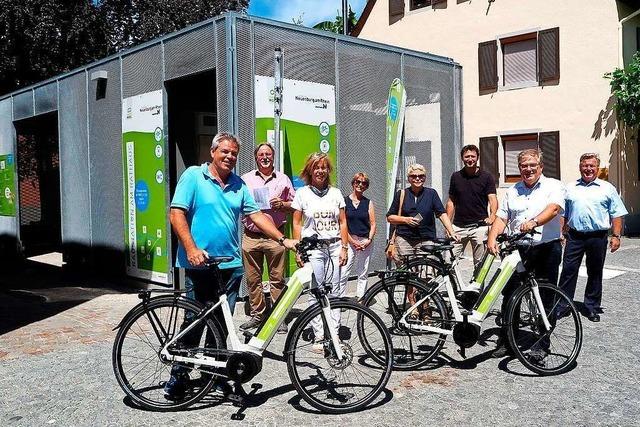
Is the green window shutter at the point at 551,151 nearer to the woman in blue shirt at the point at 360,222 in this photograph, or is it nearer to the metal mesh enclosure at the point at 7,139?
the woman in blue shirt at the point at 360,222

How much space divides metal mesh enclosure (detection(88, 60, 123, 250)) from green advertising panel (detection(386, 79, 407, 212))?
4.19m

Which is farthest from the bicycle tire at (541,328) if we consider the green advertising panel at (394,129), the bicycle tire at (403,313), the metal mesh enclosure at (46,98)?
the metal mesh enclosure at (46,98)

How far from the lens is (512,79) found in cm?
1916

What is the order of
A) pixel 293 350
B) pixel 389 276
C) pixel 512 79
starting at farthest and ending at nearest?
pixel 512 79 → pixel 389 276 → pixel 293 350

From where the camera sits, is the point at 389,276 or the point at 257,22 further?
the point at 257,22

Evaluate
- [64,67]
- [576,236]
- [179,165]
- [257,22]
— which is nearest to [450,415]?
[576,236]

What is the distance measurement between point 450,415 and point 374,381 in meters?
0.56

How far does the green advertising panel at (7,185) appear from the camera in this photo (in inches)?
555

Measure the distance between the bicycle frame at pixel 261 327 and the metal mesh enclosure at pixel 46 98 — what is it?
904 centimetres

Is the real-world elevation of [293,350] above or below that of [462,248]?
below

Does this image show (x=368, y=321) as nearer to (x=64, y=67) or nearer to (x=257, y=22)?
(x=257, y=22)

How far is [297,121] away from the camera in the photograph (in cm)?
845

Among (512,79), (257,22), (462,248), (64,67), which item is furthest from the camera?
(64,67)

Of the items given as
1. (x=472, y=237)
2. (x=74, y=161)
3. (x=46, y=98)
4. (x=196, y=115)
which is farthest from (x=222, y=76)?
(x=46, y=98)
